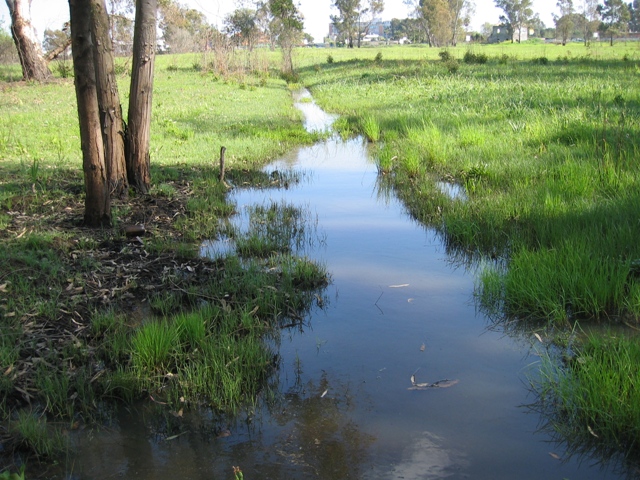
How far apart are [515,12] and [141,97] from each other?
4284 inches

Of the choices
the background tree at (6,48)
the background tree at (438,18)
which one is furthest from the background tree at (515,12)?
the background tree at (6,48)

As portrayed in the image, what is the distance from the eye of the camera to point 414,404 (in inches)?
146

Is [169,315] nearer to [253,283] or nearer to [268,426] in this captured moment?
[253,283]

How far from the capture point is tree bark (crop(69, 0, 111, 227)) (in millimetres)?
6570

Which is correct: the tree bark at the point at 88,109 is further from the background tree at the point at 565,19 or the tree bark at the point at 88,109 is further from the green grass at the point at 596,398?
the background tree at the point at 565,19

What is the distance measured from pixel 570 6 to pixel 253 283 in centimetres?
11215

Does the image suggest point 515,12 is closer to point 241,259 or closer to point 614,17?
point 614,17

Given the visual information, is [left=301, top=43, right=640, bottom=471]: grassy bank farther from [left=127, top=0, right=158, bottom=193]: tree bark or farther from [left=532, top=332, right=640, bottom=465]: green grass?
[left=127, top=0, right=158, bottom=193]: tree bark

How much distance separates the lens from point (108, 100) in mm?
7219

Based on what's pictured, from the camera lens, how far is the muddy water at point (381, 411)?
3.17 metres

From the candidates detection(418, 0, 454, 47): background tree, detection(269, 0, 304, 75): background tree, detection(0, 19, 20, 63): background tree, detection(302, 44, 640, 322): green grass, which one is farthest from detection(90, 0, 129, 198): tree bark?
detection(418, 0, 454, 47): background tree

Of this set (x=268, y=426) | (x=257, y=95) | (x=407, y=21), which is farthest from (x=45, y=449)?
(x=407, y=21)

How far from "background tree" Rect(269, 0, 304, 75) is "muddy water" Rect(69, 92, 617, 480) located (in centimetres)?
3149

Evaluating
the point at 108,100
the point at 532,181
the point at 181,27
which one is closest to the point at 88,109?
the point at 108,100
